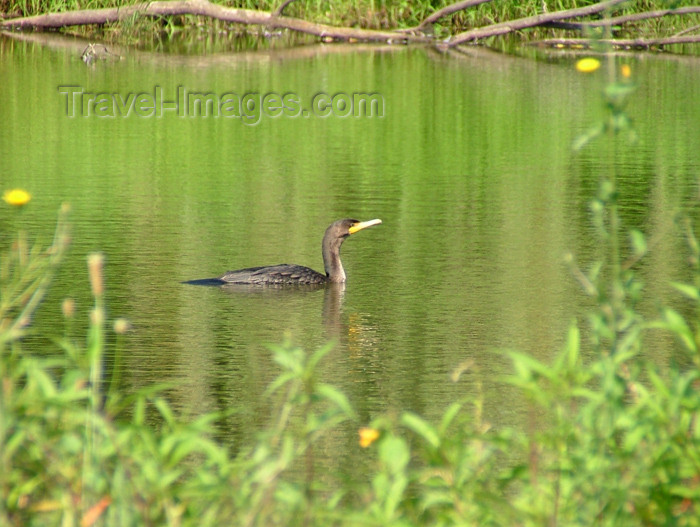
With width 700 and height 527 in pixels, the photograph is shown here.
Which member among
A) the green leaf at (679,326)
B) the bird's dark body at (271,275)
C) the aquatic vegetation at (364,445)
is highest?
the green leaf at (679,326)

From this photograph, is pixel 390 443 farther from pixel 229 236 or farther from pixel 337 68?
pixel 337 68

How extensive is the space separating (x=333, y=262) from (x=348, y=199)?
3.09 meters

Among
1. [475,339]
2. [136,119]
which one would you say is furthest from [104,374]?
[136,119]

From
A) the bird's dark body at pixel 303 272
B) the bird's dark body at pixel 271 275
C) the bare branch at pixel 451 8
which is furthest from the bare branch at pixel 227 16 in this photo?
the bird's dark body at pixel 271 275

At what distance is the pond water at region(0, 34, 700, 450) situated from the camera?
7938mm

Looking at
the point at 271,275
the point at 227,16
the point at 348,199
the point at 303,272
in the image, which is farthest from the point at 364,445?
the point at 227,16

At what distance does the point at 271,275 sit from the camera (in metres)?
9.73

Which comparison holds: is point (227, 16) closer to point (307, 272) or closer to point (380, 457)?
point (307, 272)

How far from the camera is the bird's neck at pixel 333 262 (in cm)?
1024

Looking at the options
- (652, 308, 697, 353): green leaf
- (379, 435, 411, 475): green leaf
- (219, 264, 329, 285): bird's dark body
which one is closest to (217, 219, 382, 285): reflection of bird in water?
(219, 264, 329, 285): bird's dark body

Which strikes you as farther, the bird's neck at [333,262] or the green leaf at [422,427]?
the bird's neck at [333,262]

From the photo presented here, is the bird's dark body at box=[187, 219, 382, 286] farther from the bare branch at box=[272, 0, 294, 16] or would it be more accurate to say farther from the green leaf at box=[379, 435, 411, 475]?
the bare branch at box=[272, 0, 294, 16]

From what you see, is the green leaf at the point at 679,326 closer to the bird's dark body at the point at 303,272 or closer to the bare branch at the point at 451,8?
the bird's dark body at the point at 303,272

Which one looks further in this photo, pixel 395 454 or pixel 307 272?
pixel 307 272
